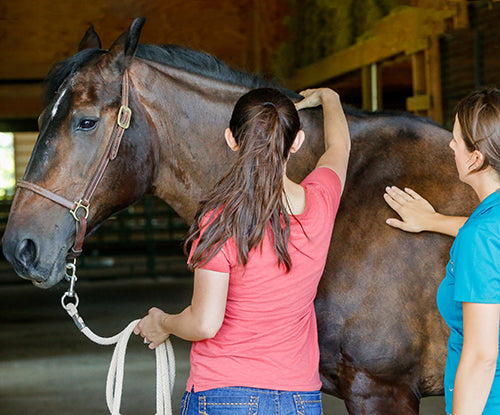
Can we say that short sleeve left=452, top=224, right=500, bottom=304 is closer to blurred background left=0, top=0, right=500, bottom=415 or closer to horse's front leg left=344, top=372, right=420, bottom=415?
horse's front leg left=344, top=372, right=420, bottom=415

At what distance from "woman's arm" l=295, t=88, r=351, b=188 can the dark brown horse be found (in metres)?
0.10

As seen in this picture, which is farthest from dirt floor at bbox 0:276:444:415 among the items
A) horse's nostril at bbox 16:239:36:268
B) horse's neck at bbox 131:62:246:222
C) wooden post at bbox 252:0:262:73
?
wooden post at bbox 252:0:262:73

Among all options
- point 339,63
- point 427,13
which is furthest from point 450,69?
point 339,63

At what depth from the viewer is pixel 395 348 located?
194cm

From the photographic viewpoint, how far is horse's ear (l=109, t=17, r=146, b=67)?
2016 millimetres

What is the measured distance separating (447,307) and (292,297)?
352 mm

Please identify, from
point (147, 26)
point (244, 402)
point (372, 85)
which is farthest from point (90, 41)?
point (147, 26)

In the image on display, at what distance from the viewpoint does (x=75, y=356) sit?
5.28 metres

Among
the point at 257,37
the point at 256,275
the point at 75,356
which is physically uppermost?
the point at 257,37

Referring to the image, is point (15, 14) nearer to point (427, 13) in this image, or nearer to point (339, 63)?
point (339, 63)

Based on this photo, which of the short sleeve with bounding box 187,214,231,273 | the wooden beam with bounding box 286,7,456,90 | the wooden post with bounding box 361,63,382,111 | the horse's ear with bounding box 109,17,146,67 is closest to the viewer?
the short sleeve with bounding box 187,214,231,273

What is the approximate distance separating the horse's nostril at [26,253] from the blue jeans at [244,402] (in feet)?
2.23

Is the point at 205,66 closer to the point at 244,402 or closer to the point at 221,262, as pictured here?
the point at 221,262

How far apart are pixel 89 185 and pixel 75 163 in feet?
0.26
